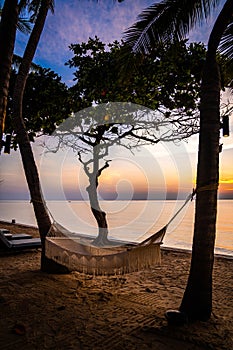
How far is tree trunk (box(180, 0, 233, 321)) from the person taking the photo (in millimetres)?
2062

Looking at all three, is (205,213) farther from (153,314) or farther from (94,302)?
(94,302)

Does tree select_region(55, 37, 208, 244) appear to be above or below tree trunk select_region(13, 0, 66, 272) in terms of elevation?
above

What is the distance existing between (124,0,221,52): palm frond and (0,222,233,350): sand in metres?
2.73

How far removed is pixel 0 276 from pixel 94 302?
150cm

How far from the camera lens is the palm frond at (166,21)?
2645 mm

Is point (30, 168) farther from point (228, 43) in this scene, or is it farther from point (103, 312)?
point (228, 43)

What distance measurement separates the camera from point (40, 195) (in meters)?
3.44

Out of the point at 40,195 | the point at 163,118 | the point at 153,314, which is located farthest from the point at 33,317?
the point at 163,118

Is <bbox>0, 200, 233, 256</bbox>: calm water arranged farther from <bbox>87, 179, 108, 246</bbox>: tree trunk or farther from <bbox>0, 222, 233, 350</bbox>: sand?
<bbox>87, 179, 108, 246</bbox>: tree trunk

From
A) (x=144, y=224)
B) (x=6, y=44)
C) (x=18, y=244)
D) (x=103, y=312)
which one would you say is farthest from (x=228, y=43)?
(x=144, y=224)

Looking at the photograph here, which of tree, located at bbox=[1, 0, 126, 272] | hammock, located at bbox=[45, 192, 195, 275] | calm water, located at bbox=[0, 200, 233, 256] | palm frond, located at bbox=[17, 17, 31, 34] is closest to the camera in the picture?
hammock, located at bbox=[45, 192, 195, 275]

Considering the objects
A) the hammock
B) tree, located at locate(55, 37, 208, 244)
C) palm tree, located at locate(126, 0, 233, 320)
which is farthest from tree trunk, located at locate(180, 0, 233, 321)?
tree, located at locate(55, 37, 208, 244)

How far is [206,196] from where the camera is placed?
6.88ft

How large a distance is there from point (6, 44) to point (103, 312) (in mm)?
2782
